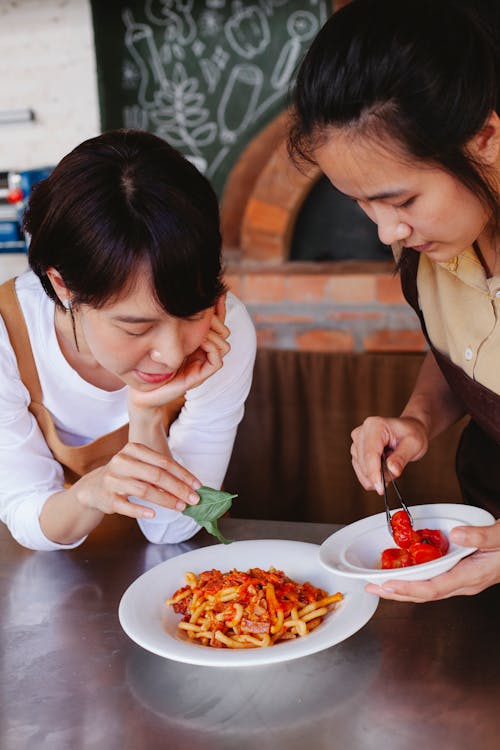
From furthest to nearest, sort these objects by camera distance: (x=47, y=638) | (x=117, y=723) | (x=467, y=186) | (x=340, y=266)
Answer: (x=340, y=266)
(x=47, y=638)
(x=467, y=186)
(x=117, y=723)

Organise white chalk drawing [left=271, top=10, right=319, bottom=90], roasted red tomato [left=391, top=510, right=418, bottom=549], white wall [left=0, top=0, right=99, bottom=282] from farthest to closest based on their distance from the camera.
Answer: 1. white wall [left=0, top=0, right=99, bottom=282]
2. white chalk drawing [left=271, top=10, right=319, bottom=90]
3. roasted red tomato [left=391, top=510, right=418, bottom=549]

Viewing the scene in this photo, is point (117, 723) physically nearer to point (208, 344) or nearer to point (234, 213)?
point (208, 344)

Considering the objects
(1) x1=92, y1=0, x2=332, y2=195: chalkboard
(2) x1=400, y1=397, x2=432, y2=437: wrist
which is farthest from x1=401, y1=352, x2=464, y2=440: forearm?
(1) x1=92, y1=0, x2=332, y2=195: chalkboard

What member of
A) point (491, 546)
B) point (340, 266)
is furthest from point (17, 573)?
point (340, 266)

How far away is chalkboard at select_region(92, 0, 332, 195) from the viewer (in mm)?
3131

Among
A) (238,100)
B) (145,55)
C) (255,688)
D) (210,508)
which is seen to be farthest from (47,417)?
(145,55)

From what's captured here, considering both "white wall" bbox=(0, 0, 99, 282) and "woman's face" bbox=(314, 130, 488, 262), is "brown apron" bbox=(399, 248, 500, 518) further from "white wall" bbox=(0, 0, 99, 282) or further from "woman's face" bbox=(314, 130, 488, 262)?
"white wall" bbox=(0, 0, 99, 282)

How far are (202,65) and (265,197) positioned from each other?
60cm

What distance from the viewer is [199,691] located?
1007 mm

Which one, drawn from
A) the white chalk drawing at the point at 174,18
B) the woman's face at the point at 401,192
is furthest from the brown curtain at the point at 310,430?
the white chalk drawing at the point at 174,18

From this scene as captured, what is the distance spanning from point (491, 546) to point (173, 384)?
636mm

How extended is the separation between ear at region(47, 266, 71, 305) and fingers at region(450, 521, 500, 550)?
698mm

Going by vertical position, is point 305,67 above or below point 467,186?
above

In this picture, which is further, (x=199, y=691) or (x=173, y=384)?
(x=173, y=384)
